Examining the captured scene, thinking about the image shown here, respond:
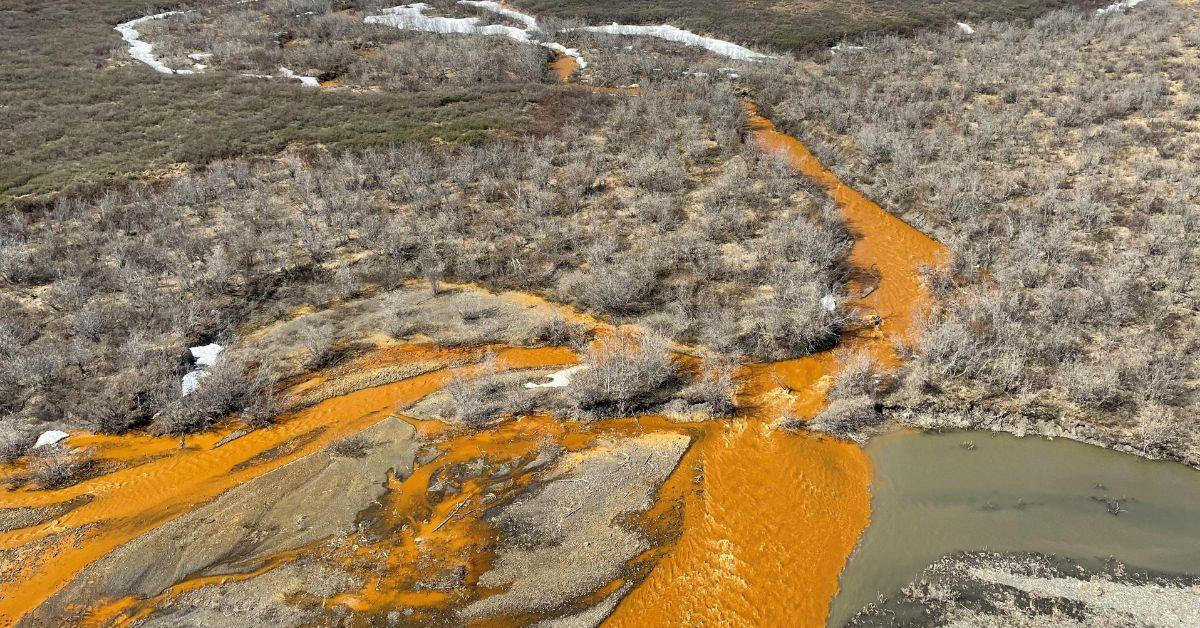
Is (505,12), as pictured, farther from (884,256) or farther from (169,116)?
(884,256)

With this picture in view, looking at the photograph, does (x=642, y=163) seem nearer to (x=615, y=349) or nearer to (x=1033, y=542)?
(x=615, y=349)

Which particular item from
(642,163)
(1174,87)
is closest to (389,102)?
(642,163)

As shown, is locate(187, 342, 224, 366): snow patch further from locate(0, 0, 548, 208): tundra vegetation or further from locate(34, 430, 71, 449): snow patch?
locate(0, 0, 548, 208): tundra vegetation

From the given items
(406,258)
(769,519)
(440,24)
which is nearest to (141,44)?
(440,24)

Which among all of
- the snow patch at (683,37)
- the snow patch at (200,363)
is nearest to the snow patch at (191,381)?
the snow patch at (200,363)

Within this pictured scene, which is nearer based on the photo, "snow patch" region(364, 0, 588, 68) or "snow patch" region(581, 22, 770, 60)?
"snow patch" region(581, 22, 770, 60)

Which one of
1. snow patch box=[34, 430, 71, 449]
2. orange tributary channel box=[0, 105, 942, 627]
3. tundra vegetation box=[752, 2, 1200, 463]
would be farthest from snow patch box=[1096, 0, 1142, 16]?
snow patch box=[34, 430, 71, 449]
